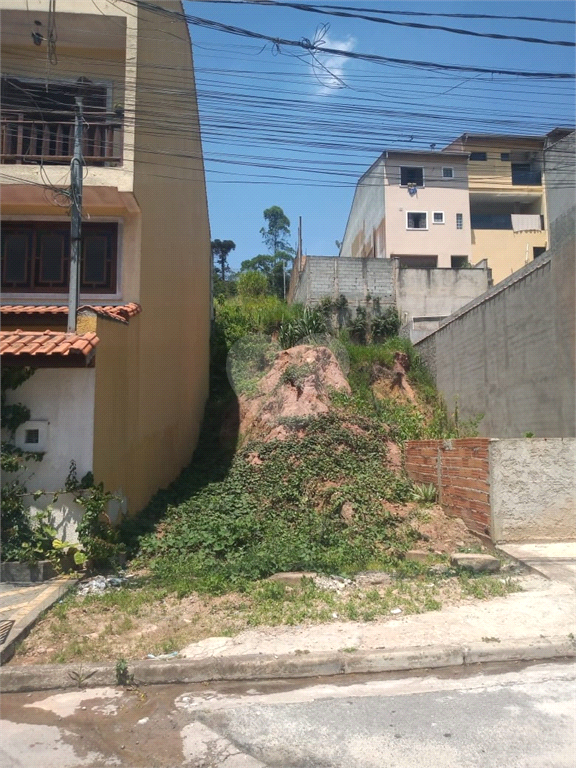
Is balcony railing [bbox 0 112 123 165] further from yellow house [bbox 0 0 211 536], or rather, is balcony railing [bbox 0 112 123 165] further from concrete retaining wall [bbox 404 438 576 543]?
concrete retaining wall [bbox 404 438 576 543]

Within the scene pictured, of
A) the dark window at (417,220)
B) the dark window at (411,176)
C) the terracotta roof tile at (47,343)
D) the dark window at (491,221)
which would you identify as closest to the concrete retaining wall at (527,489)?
the terracotta roof tile at (47,343)

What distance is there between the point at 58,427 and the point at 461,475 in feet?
20.1

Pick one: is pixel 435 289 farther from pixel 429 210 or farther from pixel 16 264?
pixel 16 264

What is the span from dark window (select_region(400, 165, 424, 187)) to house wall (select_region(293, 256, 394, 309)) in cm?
922

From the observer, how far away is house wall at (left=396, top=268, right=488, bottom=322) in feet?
74.8

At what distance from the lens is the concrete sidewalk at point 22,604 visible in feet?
16.6

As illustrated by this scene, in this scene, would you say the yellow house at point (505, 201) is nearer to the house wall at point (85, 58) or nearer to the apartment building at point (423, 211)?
the apartment building at point (423, 211)

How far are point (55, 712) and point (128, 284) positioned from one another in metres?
7.07

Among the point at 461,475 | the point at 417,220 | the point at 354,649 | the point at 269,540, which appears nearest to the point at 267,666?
the point at 354,649

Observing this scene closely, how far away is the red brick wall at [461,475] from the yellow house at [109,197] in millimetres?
5070

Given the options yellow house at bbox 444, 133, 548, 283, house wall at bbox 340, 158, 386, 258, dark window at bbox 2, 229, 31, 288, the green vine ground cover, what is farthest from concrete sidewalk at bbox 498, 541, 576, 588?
yellow house at bbox 444, 133, 548, 283

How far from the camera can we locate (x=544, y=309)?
1124 cm

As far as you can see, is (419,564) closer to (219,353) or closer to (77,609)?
(77,609)

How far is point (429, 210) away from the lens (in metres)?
30.4
